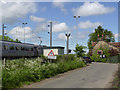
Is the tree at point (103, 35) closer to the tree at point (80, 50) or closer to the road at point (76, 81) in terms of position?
the tree at point (80, 50)

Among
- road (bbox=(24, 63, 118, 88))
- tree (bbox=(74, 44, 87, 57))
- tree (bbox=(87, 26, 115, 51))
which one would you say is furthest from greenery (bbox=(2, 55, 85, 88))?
tree (bbox=(87, 26, 115, 51))

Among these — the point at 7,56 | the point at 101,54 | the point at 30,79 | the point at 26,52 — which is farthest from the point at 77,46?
the point at 30,79

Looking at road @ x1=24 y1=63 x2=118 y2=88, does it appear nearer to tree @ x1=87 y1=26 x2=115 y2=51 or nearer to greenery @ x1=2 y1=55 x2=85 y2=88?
greenery @ x1=2 y1=55 x2=85 y2=88

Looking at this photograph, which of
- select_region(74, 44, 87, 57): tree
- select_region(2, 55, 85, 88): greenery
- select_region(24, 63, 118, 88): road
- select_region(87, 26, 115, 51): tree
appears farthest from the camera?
select_region(87, 26, 115, 51): tree

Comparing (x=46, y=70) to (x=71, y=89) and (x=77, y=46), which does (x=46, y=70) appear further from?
(x=77, y=46)

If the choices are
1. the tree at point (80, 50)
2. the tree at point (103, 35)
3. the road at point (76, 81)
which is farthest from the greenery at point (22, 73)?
the tree at point (103, 35)

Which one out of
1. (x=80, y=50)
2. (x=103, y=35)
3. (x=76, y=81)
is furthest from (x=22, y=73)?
(x=103, y=35)

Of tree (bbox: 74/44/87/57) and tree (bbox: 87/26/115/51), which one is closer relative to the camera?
tree (bbox: 74/44/87/57)

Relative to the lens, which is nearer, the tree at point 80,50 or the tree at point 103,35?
the tree at point 80,50

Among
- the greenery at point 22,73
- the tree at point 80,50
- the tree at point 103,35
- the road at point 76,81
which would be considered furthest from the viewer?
the tree at point 103,35

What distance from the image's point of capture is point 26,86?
396 inches

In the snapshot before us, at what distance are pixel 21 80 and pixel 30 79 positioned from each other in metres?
0.91

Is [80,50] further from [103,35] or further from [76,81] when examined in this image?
[103,35]

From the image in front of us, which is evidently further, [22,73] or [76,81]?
[76,81]
